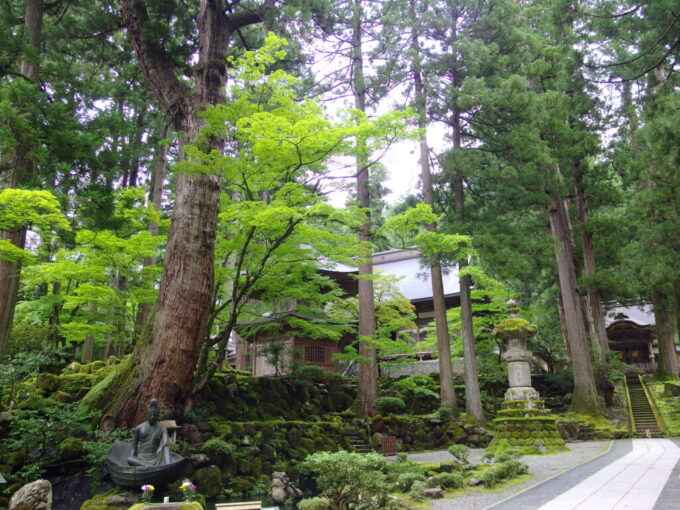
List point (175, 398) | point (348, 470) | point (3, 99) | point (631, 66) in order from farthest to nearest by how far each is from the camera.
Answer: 1. point (631, 66)
2. point (175, 398)
3. point (3, 99)
4. point (348, 470)

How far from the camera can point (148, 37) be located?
9.51m

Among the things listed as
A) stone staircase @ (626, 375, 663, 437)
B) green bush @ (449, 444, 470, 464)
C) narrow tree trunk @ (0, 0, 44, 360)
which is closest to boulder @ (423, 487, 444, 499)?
green bush @ (449, 444, 470, 464)

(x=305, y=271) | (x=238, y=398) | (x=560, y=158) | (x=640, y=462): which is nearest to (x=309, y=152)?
(x=305, y=271)

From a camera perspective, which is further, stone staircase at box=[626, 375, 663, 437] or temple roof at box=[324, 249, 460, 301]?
temple roof at box=[324, 249, 460, 301]

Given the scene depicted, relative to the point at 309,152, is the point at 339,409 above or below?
below

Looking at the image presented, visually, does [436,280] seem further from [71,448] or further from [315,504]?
[71,448]

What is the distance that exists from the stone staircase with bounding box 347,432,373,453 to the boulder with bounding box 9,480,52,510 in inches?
307

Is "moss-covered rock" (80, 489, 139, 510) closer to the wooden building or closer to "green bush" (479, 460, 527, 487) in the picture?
"green bush" (479, 460, 527, 487)

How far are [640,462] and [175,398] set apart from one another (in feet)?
26.7

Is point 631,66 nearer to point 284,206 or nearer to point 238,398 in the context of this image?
point 284,206

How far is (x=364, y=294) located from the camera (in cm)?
1449

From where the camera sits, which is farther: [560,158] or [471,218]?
[560,158]

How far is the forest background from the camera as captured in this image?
7.81m

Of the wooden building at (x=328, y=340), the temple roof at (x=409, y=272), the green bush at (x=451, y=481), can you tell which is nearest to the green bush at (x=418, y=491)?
the green bush at (x=451, y=481)
